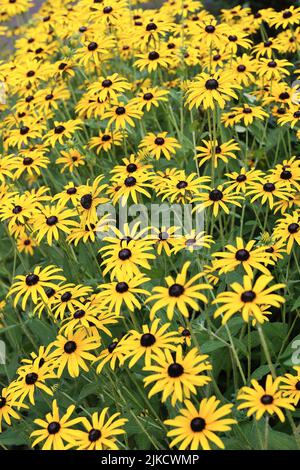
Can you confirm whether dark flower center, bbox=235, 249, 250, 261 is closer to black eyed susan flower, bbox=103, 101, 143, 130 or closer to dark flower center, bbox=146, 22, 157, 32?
black eyed susan flower, bbox=103, 101, 143, 130

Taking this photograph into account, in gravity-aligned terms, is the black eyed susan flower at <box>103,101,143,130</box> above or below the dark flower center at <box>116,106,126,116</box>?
below

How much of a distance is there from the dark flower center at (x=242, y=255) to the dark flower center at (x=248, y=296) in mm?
272

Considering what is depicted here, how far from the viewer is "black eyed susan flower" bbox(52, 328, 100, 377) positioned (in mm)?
2394

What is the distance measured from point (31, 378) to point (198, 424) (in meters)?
0.80

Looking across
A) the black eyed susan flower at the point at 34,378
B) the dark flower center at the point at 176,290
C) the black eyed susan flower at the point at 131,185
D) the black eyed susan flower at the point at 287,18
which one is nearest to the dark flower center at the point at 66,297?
the black eyed susan flower at the point at 34,378

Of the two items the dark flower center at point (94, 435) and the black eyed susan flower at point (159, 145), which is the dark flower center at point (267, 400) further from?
the black eyed susan flower at point (159, 145)

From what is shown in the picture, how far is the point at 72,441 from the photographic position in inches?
83.2

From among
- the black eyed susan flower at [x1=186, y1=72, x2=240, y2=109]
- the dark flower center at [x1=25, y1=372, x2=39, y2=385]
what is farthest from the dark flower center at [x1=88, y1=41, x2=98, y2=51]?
the dark flower center at [x1=25, y1=372, x2=39, y2=385]

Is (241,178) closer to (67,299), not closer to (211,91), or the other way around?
(211,91)

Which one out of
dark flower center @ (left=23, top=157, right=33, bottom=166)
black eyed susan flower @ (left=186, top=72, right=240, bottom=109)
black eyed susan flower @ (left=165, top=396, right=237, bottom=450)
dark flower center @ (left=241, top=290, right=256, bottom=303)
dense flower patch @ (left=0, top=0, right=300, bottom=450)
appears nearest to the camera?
black eyed susan flower @ (left=165, top=396, right=237, bottom=450)

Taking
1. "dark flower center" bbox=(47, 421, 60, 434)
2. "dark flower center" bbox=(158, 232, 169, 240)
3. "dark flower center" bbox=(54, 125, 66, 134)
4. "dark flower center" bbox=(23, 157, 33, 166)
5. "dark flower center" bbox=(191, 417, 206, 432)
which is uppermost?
"dark flower center" bbox=(54, 125, 66, 134)
